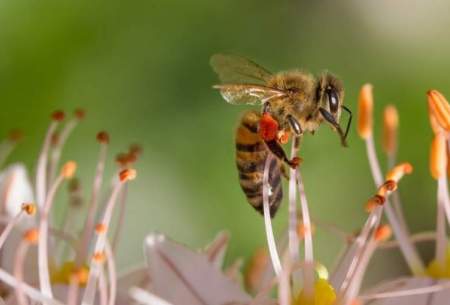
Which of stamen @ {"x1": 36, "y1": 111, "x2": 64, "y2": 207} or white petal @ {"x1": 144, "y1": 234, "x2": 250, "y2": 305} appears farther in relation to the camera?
stamen @ {"x1": 36, "y1": 111, "x2": 64, "y2": 207}

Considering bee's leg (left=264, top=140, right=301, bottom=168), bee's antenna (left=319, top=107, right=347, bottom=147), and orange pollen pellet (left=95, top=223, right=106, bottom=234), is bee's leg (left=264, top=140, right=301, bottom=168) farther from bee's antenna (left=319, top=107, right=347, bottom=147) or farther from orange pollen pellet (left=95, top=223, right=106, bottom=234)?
orange pollen pellet (left=95, top=223, right=106, bottom=234)

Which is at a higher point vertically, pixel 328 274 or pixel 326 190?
pixel 326 190

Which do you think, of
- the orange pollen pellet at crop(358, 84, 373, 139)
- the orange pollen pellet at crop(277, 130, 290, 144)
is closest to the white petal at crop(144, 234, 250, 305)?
the orange pollen pellet at crop(277, 130, 290, 144)

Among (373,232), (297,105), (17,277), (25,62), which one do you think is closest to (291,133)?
(297,105)

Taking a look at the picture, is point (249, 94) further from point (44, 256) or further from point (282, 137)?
point (44, 256)

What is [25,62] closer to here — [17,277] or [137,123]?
[137,123]

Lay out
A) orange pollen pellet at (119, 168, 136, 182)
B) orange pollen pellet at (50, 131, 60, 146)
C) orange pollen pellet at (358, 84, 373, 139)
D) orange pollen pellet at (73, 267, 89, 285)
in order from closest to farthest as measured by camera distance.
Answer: orange pollen pellet at (73, 267, 89, 285), orange pollen pellet at (119, 168, 136, 182), orange pollen pellet at (358, 84, 373, 139), orange pollen pellet at (50, 131, 60, 146)

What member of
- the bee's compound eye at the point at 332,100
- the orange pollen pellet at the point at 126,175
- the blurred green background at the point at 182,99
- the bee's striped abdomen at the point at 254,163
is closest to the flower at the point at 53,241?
the orange pollen pellet at the point at 126,175

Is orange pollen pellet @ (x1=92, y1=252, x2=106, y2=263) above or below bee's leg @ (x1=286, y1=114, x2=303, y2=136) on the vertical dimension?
below
